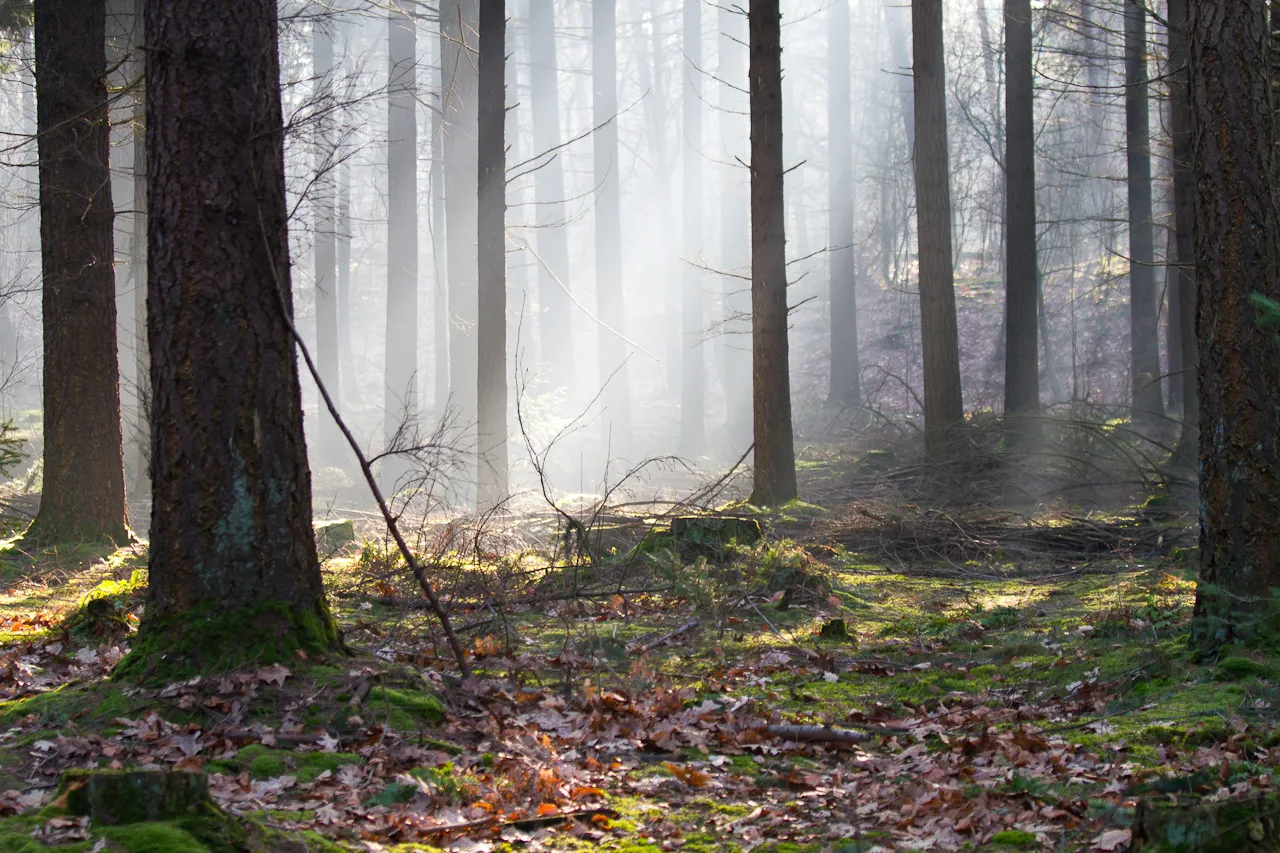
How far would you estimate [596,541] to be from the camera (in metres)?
9.42

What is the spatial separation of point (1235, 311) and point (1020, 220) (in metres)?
11.8

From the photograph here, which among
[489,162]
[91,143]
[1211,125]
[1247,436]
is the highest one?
[489,162]

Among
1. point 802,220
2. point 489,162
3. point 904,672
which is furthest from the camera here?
point 802,220

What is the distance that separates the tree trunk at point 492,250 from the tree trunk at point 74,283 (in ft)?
16.7

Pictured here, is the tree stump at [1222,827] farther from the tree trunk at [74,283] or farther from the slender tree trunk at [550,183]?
the slender tree trunk at [550,183]

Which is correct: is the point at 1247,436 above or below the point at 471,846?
above

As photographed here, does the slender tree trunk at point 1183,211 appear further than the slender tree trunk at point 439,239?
No

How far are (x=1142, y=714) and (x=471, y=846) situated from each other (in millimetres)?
2954

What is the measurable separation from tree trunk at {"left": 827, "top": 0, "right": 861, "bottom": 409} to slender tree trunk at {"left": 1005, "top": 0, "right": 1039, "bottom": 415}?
9662 millimetres

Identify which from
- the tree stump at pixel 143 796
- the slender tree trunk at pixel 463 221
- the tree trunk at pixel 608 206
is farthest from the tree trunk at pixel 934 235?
the tree trunk at pixel 608 206

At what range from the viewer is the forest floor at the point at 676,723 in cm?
343

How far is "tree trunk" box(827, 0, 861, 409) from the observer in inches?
1088

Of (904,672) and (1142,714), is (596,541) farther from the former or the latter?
(1142,714)

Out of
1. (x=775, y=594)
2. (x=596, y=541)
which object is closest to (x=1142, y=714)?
(x=775, y=594)
